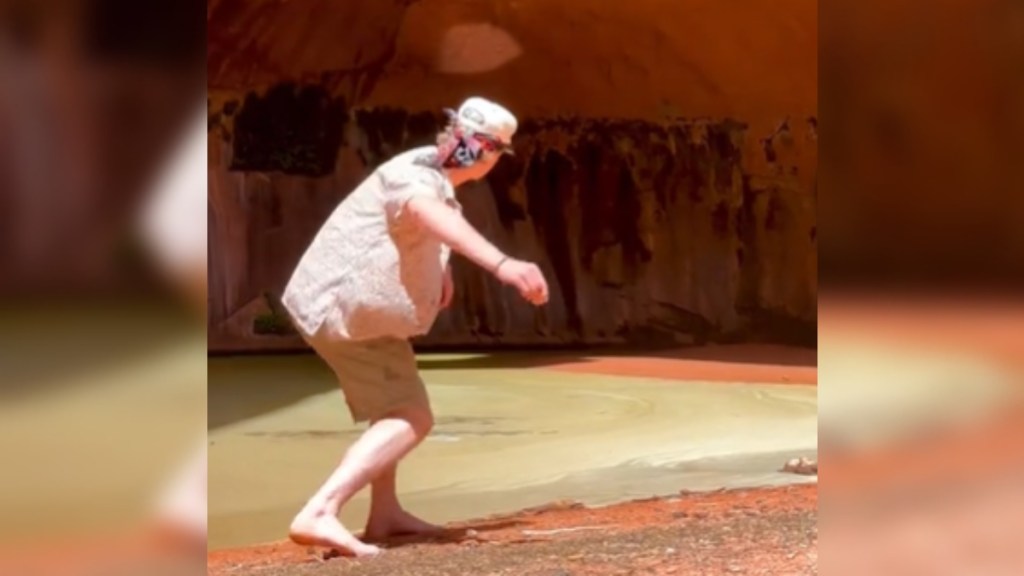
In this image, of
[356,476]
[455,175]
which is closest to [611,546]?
[356,476]

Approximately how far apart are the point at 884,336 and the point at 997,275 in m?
0.12

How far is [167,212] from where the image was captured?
→ 3.04 ft

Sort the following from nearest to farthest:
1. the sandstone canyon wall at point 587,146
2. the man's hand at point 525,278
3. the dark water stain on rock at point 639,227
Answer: the man's hand at point 525,278
the sandstone canyon wall at point 587,146
the dark water stain on rock at point 639,227

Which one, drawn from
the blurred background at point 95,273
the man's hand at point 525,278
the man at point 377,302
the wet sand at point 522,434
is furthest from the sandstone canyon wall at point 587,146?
the blurred background at point 95,273

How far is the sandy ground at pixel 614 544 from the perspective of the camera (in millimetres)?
2605

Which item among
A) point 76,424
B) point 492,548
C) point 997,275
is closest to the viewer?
point 76,424

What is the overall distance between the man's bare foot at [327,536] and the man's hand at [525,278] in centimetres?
77

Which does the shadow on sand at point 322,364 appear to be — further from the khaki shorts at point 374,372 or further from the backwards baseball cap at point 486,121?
the backwards baseball cap at point 486,121

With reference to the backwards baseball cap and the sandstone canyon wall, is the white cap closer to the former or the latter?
the backwards baseball cap

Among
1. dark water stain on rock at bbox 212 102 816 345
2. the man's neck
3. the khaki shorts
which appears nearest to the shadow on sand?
dark water stain on rock at bbox 212 102 816 345

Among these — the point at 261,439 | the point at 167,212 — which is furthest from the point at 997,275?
the point at 261,439

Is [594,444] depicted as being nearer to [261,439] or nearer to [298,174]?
[261,439]

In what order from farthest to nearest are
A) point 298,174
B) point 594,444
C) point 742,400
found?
point 298,174 → point 742,400 → point 594,444

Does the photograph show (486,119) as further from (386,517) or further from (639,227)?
(639,227)
